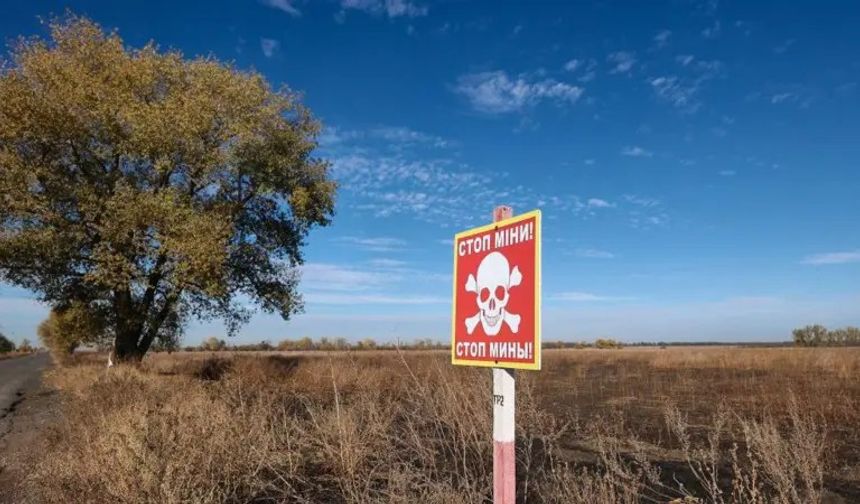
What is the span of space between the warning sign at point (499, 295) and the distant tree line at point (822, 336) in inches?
2732

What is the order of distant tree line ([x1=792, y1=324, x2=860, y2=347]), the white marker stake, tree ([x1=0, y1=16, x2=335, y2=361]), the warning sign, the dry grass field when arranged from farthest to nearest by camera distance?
1. distant tree line ([x1=792, y1=324, x2=860, y2=347])
2. tree ([x1=0, y1=16, x2=335, y2=361])
3. the dry grass field
4. the white marker stake
5. the warning sign

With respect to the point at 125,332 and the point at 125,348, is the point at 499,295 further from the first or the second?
the point at 125,348

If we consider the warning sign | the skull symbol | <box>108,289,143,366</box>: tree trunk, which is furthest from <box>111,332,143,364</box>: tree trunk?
the skull symbol

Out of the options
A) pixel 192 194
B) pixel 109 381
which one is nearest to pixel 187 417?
pixel 109 381

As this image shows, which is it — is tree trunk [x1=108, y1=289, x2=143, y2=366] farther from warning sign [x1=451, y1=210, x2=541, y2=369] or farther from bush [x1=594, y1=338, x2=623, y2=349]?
bush [x1=594, y1=338, x2=623, y2=349]

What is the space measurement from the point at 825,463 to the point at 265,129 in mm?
17657

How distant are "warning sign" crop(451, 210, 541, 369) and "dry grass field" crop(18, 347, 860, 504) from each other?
4.65ft

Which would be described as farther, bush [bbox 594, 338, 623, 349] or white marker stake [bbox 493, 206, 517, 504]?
bush [bbox 594, 338, 623, 349]

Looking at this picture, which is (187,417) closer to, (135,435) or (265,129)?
Result: (135,435)

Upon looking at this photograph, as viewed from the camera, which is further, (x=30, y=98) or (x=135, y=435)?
(x=30, y=98)

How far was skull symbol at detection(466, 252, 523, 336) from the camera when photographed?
12.0ft

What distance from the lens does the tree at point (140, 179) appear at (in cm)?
1822

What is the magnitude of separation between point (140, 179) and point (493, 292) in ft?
63.2

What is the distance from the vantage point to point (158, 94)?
20781 mm
